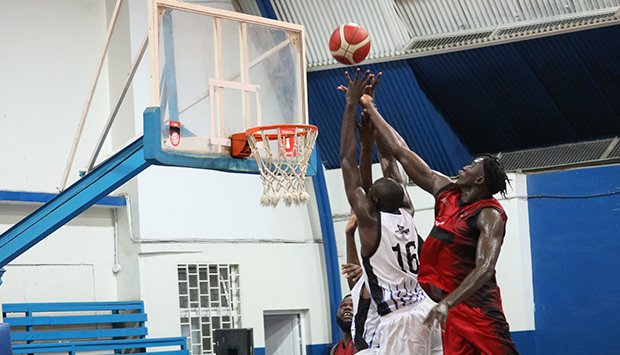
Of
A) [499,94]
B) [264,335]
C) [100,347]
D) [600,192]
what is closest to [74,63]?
[100,347]

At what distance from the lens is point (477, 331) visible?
6523 millimetres

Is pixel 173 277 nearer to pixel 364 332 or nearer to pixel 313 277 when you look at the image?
pixel 313 277

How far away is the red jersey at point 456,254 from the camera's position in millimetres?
6605

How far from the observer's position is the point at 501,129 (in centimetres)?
1566

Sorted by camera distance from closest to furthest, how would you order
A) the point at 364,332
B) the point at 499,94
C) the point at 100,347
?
the point at 364,332, the point at 100,347, the point at 499,94

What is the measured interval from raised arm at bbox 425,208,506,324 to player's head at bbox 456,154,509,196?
189 mm

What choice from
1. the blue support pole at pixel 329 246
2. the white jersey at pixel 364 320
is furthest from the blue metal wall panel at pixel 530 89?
the white jersey at pixel 364 320

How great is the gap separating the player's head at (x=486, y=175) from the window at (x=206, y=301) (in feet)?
27.2

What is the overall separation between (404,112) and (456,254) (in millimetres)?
8742

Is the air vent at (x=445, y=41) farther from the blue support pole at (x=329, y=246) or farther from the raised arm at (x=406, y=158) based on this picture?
the raised arm at (x=406, y=158)

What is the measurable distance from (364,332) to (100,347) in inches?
245

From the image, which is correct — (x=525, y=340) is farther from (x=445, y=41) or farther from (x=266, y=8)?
(x=266, y=8)

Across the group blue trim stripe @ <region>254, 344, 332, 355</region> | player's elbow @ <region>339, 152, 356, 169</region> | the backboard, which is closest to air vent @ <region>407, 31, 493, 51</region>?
the backboard

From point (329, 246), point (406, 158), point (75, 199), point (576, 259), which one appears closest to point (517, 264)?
point (576, 259)
